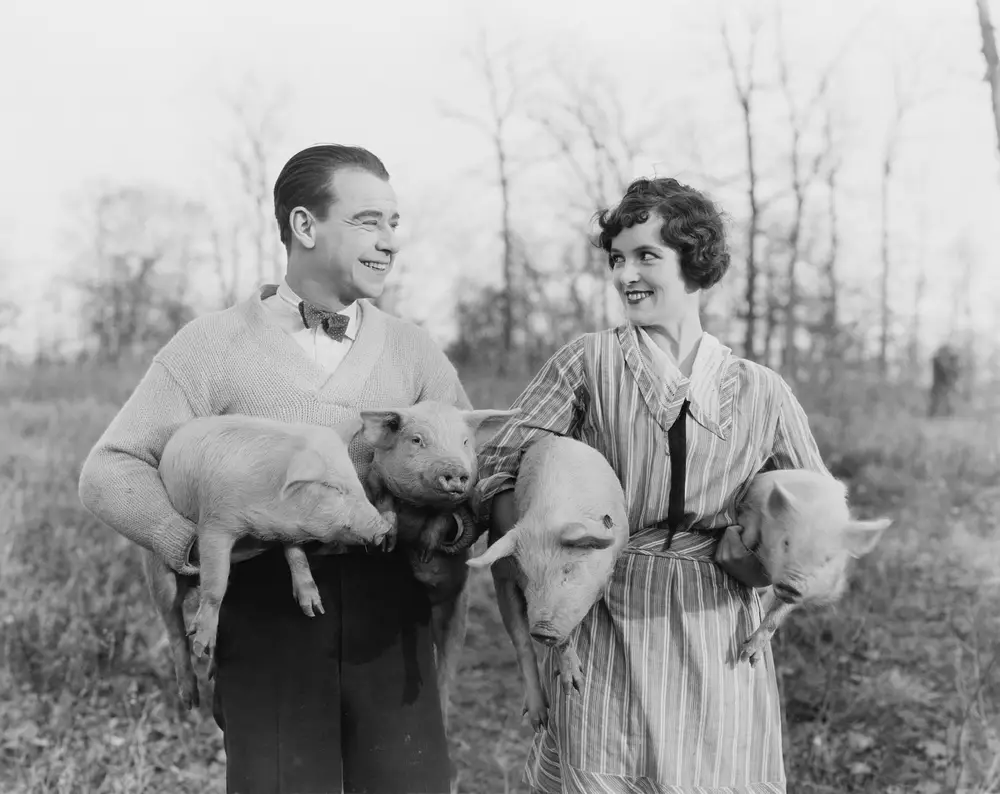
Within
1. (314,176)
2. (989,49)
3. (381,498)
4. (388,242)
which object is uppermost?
(989,49)

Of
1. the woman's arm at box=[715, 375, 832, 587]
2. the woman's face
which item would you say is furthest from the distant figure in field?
the woman's face

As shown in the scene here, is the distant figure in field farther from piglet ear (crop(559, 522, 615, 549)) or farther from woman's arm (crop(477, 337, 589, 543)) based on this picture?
piglet ear (crop(559, 522, 615, 549))

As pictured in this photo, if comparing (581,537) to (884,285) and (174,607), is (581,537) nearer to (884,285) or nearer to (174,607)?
(174,607)

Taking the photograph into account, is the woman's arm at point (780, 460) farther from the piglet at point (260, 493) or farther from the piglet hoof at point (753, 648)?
the piglet at point (260, 493)

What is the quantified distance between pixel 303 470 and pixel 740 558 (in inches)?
48.0

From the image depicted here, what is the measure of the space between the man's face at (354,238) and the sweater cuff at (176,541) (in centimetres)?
80

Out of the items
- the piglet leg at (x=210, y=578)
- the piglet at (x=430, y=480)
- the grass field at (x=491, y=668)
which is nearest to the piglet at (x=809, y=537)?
the piglet at (x=430, y=480)

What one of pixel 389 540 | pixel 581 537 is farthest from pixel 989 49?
pixel 389 540

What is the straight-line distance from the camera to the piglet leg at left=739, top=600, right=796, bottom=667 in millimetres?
2459

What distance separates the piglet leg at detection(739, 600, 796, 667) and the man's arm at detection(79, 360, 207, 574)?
1566 mm

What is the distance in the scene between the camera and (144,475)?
2.41m

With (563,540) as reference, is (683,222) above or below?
above

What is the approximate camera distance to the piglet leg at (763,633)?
8.07ft

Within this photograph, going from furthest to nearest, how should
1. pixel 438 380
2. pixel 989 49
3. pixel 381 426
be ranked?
pixel 989 49
pixel 438 380
pixel 381 426
